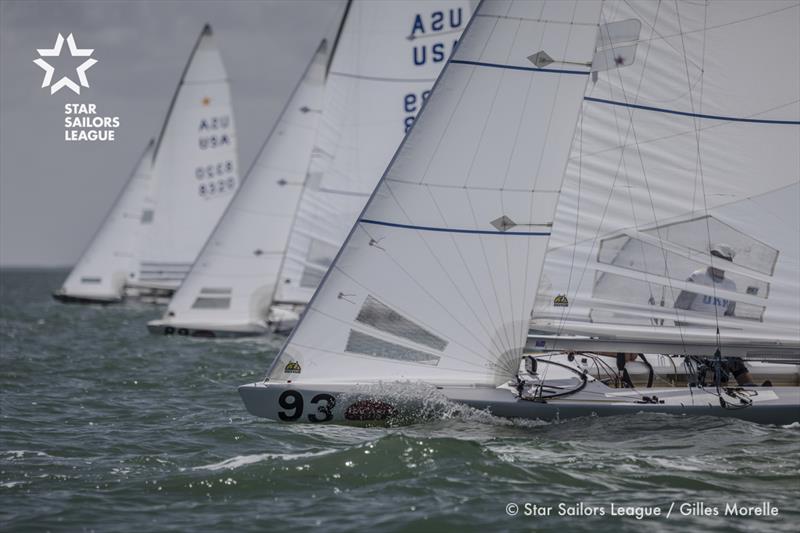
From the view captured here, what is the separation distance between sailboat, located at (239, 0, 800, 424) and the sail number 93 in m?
0.01

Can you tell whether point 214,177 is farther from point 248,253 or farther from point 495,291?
point 495,291

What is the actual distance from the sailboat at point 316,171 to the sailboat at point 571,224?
10277 mm

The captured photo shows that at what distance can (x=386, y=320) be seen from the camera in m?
11.1

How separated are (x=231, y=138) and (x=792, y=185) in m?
27.6

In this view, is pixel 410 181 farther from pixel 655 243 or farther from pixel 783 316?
pixel 783 316

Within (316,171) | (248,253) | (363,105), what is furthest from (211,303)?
(363,105)

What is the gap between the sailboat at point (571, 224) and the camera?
11.1m

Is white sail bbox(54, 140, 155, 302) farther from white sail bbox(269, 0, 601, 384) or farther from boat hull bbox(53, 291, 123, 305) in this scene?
white sail bbox(269, 0, 601, 384)

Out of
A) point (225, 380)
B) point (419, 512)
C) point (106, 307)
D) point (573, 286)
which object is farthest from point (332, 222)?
point (106, 307)

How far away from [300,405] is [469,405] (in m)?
1.66

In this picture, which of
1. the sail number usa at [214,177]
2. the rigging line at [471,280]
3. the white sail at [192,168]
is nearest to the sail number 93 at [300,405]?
the rigging line at [471,280]

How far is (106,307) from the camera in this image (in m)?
39.9

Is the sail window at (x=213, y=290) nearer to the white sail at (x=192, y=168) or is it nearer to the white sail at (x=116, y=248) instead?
the white sail at (x=192, y=168)

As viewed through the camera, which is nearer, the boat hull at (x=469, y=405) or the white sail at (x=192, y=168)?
the boat hull at (x=469, y=405)
